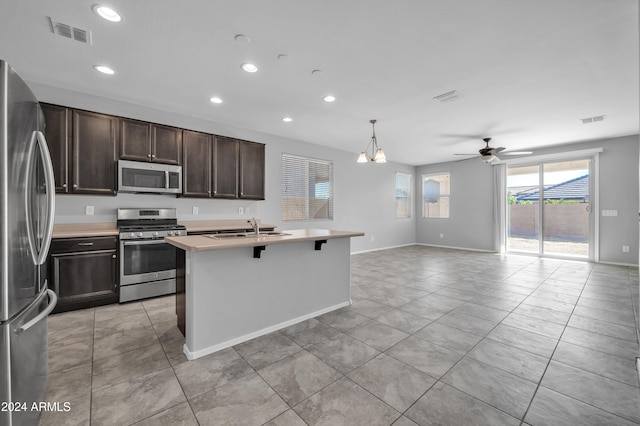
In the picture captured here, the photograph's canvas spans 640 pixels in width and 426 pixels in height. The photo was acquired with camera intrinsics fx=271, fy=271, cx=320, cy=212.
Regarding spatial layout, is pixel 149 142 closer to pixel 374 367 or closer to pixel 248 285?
pixel 248 285

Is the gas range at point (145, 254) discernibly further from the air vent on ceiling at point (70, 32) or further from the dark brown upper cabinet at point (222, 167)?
the air vent on ceiling at point (70, 32)

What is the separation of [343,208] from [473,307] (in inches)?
155

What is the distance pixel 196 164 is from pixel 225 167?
0.46 meters

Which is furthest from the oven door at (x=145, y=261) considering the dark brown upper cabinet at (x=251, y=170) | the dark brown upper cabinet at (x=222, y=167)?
the dark brown upper cabinet at (x=251, y=170)

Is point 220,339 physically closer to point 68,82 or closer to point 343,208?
point 68,82

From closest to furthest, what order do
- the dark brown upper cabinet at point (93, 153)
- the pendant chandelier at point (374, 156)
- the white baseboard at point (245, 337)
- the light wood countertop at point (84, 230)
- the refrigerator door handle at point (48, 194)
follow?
the refrigerator door handle at point (48, 194) → the white baseboard at point (245, 337) → the light wood countertop at point (84, 230) → the dark brown upper cabinet at point (93, 153) → the pendant chandelier at point (374, 156)

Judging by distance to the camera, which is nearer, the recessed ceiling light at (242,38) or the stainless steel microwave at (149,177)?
the recessed ceiling light at (242,38)

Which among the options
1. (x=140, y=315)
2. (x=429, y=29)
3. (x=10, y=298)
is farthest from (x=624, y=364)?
(x=140, y=315)

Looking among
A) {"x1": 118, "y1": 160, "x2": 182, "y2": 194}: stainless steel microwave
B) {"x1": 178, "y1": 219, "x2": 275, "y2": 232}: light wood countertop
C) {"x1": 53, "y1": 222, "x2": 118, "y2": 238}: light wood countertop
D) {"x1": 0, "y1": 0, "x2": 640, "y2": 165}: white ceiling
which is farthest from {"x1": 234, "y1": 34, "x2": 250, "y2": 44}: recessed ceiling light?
{"x1": 53, "y1": 222, "x2": 118, "y2": 238}: light wood countertop

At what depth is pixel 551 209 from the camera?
6.47 meters

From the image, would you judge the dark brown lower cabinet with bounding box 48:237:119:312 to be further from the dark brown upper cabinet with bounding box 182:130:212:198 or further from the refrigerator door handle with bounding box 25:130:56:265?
the refrigerator door handle with bounding box 25:130:56:265

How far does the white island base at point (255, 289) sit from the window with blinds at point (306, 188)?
2.66m

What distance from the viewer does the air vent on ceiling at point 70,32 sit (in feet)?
7.26

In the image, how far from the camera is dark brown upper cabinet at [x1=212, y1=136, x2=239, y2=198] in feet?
14.4
